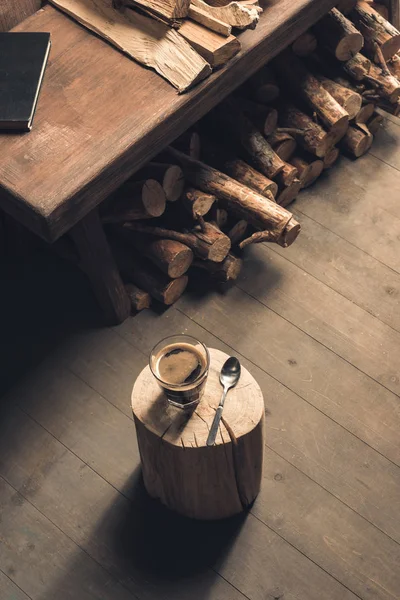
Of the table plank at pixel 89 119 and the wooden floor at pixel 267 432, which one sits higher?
the table plank at pixel 89 119

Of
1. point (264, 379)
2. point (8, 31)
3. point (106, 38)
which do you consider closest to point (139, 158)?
point (106, 38)

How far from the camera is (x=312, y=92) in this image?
11.4 feet

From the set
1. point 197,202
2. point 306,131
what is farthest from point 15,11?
point 306,131

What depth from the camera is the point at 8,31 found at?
2865mm

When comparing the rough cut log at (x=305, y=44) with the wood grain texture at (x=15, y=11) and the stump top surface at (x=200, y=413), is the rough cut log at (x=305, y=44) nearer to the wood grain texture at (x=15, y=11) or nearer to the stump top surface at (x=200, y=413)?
the wood grain texture at (x=15, y=11)

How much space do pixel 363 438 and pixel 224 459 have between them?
2.27ft

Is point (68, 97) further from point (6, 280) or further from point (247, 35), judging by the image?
point (6, 280)

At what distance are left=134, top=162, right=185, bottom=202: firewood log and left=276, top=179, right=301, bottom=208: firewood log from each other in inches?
19.4

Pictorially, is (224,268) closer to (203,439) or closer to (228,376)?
(228,376)

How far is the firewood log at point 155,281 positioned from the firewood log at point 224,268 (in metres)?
0.09

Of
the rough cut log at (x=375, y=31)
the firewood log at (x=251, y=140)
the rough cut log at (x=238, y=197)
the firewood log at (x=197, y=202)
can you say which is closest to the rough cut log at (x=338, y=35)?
the rough cut log at (x=375, y=31)

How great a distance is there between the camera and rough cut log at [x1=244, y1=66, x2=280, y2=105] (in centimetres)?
339

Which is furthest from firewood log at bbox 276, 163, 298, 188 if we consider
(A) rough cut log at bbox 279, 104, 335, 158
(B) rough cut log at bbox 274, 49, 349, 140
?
(B) rough cut log at bbox 274, 49, 349, 140

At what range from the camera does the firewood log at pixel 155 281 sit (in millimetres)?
3121
